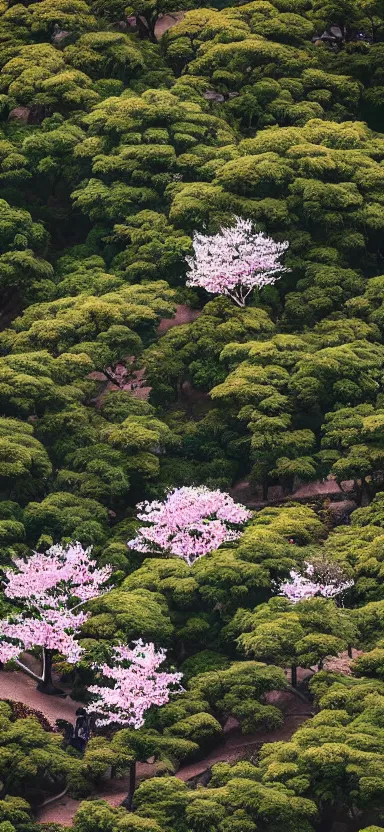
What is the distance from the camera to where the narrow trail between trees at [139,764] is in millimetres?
55281

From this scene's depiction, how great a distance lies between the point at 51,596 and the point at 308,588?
6613 millimetres

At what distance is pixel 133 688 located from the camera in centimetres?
5625

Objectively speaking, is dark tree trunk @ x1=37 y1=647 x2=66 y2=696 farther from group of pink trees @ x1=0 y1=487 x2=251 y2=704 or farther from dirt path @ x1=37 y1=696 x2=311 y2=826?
dirt path @ x1=37 y1=696 x2=311 y2=826

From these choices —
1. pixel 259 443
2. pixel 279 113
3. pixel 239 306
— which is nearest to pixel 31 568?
pixel 259 443

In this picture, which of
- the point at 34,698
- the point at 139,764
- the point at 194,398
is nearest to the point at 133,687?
the point at 139,764

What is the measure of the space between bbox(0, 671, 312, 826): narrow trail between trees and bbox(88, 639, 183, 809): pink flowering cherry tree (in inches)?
45.5

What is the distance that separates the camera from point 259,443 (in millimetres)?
66562

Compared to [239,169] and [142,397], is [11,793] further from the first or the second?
[239,169]

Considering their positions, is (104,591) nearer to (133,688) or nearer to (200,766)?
(133,688)

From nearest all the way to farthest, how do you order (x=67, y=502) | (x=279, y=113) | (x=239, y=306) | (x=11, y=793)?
(x=11, y=793) < (x=67, y=502) < (x=239, y=306) < (x=279, y=113)

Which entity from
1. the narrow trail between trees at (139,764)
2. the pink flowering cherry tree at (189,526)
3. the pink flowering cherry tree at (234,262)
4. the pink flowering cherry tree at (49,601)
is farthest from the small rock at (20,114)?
the narrow trail between trees at (139,764)

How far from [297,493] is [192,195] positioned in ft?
44.5

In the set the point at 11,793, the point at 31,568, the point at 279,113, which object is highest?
the point at 279,113

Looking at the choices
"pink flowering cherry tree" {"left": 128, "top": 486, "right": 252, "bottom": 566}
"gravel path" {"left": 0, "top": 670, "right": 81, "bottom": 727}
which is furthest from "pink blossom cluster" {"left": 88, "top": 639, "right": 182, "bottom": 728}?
"pink flowering cherry tree" {"left": 128, "top": 486, "right": 252, "bottom": 566}
